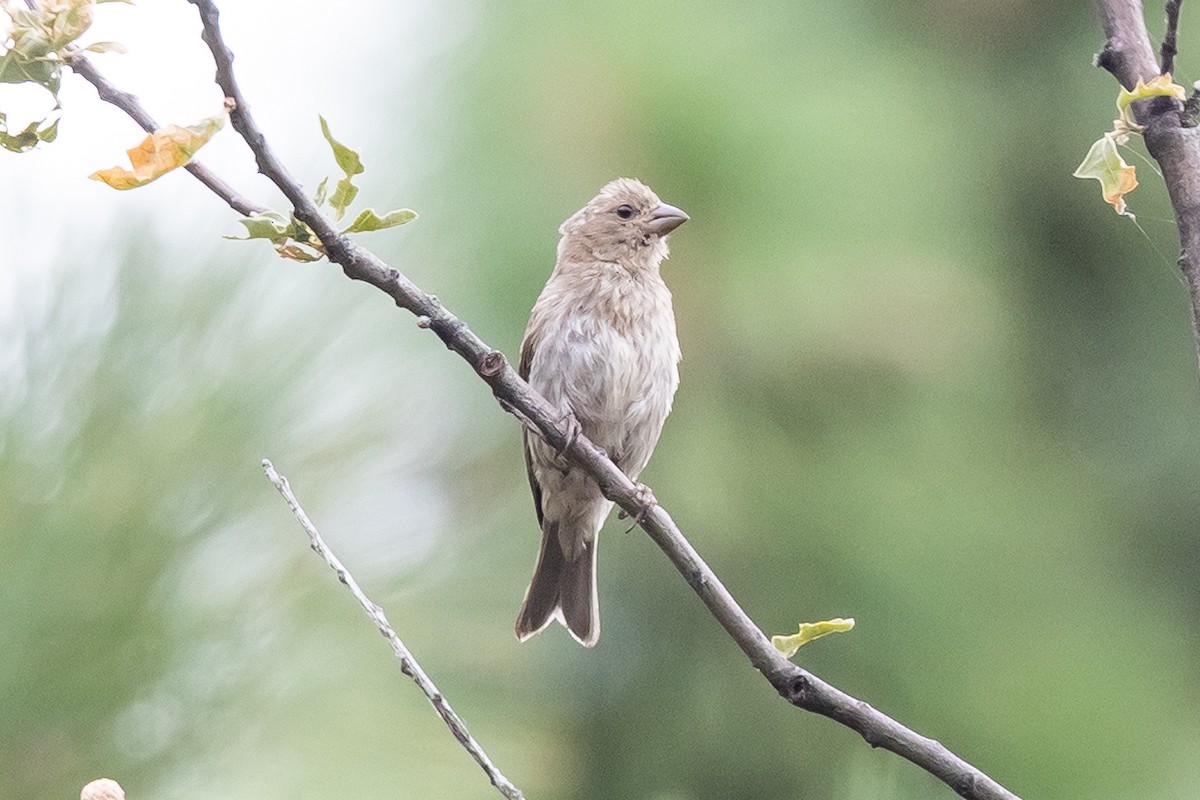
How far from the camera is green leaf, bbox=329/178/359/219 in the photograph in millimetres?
1242

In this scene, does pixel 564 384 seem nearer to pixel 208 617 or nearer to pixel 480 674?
pixel 480 674

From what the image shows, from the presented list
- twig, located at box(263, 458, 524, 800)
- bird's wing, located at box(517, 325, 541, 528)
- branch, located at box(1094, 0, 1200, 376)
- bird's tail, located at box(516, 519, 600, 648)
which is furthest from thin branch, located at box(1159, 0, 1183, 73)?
bird's wing, located at box(517, 325, 541, 528)

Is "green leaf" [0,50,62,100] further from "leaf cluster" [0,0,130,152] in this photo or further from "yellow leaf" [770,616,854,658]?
"yellow leaf" [770,616,854,658]

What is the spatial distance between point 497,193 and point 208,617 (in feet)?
3.92

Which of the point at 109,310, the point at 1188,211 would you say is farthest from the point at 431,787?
the point at 1188,211

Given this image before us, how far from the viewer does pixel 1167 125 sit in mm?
1179

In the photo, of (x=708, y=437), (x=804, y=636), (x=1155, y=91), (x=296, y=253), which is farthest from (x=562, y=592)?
(x=1155, y=91)

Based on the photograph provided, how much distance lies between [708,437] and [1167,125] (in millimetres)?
1719

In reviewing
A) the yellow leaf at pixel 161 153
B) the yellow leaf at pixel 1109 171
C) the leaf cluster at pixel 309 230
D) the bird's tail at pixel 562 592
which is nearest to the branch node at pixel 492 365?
the leaf cluster at pixel 309 230

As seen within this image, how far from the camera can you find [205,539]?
202cm

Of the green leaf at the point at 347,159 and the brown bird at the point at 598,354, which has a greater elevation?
the brown bird at the point at 598,354

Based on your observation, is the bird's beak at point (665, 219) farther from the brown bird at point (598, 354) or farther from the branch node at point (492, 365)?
the branch node at point (492, 365)

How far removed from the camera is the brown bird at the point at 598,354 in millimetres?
2799

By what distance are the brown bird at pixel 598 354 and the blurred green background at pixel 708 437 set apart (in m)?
0.07
